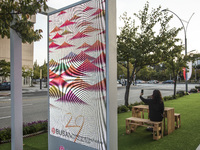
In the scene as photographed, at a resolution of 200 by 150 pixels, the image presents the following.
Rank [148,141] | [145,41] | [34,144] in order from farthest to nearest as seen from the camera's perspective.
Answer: [145,41] < [148,141] < [34,144]

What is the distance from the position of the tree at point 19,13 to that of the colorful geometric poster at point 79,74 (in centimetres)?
38

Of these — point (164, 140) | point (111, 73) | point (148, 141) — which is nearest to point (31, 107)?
point (148, 141)

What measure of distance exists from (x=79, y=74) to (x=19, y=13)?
192 centimetres

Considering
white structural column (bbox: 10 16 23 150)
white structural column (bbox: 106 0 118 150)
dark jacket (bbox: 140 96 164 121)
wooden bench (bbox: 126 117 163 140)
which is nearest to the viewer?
white structural column (bbox: 106 0 118 150)

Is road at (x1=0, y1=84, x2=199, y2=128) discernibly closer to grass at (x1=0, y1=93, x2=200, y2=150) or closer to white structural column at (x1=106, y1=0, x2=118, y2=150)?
grass at (x1=0, y1=93, x2=200, y2=150)

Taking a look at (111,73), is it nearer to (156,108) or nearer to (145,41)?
(156,108)

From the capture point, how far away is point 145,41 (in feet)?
33.2

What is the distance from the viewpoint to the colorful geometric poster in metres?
3.13

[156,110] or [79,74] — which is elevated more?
[79,74]

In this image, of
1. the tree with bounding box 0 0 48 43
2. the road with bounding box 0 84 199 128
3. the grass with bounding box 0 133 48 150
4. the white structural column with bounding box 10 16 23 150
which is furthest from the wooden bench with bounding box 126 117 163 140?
the road with bounding box 0 84 199 128

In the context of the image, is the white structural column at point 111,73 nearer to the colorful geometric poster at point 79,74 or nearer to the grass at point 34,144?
the colorful geometric poster at point 79,74

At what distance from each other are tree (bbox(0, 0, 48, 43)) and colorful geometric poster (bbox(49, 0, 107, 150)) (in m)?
0.38

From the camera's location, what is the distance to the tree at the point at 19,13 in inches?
152

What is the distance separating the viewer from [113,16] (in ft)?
10.2
